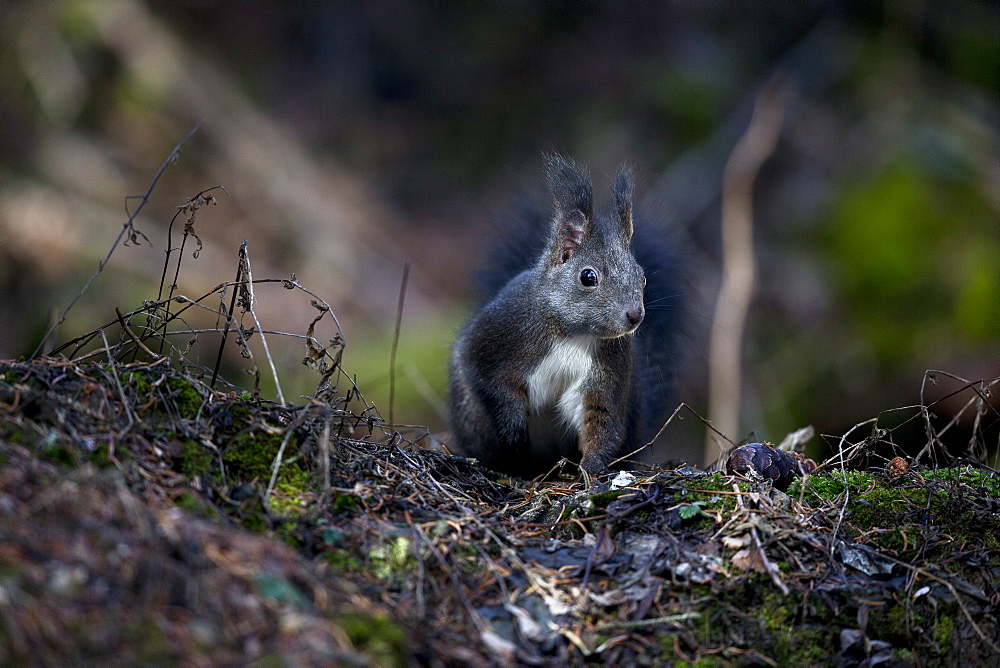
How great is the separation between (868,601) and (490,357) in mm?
1898

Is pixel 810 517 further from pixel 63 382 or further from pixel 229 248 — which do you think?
pixel 229 248

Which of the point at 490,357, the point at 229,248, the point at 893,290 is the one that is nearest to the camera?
the point at 490,357

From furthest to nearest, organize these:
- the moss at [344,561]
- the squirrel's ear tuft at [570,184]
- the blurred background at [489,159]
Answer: the blurred background at [489,159] < the squirrel's ear tuft at [570,184] < the moss at [344,561]

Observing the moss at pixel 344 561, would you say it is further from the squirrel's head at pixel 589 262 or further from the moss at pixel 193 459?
the squirrel's head at pixel 589 262

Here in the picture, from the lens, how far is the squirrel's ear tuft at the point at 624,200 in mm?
3752

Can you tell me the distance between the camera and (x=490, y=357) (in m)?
3.81

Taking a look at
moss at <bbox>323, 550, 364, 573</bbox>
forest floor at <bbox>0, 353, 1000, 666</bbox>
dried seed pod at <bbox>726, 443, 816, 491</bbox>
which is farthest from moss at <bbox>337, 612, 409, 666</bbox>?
dried seed pod at <bbox>726, 443, 816, 491</bbox>

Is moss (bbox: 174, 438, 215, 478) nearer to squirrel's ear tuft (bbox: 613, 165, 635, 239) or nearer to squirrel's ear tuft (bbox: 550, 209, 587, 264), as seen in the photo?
squirrel's ear tuft (bbox: 550, 209, 587, 264)

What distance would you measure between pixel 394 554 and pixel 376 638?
43 cm

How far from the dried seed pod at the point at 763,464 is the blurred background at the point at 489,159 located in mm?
1581

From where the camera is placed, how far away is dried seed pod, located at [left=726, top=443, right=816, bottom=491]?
2.94 meters

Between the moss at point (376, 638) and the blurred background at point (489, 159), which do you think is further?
the blurred background at point (489, 159)

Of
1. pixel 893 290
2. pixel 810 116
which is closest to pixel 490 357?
pixel 893 290

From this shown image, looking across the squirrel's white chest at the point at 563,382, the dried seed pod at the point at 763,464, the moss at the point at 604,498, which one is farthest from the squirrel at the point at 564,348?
the moss at the point at 604,498
